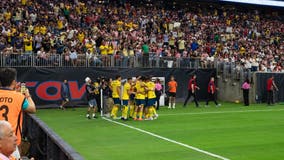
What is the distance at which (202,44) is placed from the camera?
38531mm

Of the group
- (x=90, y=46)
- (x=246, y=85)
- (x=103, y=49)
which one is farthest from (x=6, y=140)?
(x=246, y=85)

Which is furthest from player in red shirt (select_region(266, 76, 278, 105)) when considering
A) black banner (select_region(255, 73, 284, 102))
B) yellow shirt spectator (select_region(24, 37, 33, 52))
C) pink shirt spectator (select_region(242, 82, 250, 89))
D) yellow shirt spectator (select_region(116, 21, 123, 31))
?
yellow shirt spectator (select_region(24, 37, 33, 52))

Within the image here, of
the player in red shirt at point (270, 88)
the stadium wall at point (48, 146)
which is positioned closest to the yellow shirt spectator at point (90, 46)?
the player in red shirt at point (270, 88)

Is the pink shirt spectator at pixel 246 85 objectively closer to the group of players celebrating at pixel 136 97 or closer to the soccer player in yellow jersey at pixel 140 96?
the group of players celebrating at pixel 136 97

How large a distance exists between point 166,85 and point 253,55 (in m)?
10.9

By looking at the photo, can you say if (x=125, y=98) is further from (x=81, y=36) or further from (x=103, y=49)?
(x=81, y=36)

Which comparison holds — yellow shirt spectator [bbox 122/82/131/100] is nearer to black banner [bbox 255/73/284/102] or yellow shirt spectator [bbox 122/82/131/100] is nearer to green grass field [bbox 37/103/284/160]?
green grass field [bbox 37/103/284/160]

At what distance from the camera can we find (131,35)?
3425cm

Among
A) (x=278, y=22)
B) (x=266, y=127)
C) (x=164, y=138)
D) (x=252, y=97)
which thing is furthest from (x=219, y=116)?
(x=278, y=22)

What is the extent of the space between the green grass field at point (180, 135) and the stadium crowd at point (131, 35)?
249 inches

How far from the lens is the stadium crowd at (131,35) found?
29.2 metres

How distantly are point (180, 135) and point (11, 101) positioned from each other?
10.6m

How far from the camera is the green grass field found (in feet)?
42.3

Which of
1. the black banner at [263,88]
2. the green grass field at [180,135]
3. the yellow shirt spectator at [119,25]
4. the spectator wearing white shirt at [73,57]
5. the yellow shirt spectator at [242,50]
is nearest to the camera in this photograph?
the green grass field at [180,135]
